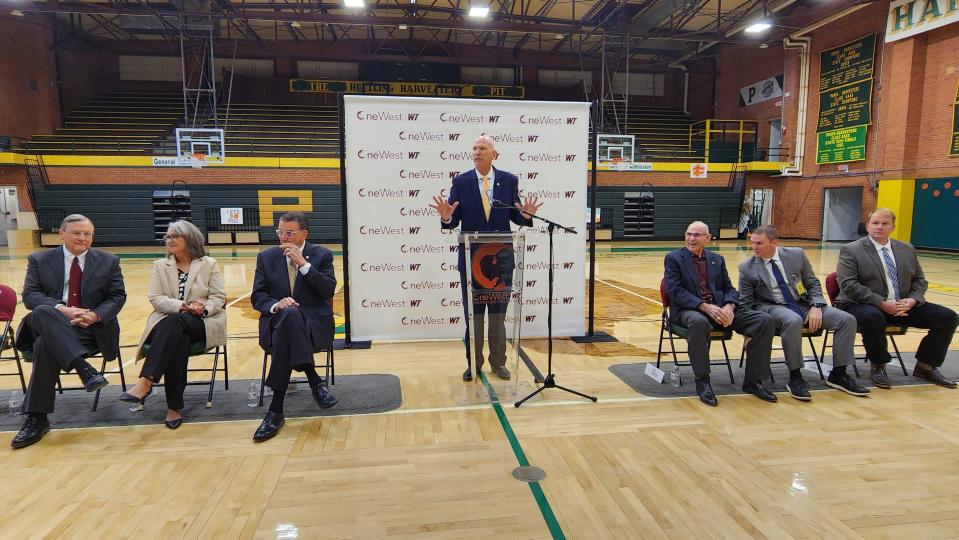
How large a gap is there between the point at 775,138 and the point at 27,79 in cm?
2613

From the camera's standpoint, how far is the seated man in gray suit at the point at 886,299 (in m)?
3.88

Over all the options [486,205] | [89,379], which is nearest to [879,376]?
[486,205]

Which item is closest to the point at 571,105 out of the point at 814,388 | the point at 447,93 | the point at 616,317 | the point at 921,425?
the point at 616,317

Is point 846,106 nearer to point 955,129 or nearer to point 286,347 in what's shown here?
point 955,129

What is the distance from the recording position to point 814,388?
3838mm

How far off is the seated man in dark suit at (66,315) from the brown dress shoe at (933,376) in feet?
18.8

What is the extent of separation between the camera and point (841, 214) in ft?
55.4

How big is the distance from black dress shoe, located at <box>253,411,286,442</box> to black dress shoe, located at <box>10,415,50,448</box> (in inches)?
46.2

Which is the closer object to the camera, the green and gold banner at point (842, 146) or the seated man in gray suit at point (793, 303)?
the seated man in gray suit at point (793, 303)

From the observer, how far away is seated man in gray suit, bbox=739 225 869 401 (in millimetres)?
3674

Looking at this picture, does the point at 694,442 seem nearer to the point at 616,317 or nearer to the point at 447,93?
the point at 616,317

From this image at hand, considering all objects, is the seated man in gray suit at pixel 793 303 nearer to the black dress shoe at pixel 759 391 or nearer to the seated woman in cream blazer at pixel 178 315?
the black dress shoe at pixel 759 391

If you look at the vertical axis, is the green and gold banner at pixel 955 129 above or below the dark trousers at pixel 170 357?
above

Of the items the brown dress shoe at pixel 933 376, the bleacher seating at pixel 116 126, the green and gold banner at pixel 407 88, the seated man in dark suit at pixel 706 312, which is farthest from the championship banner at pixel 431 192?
the green and gold banner at pixel 407 88
